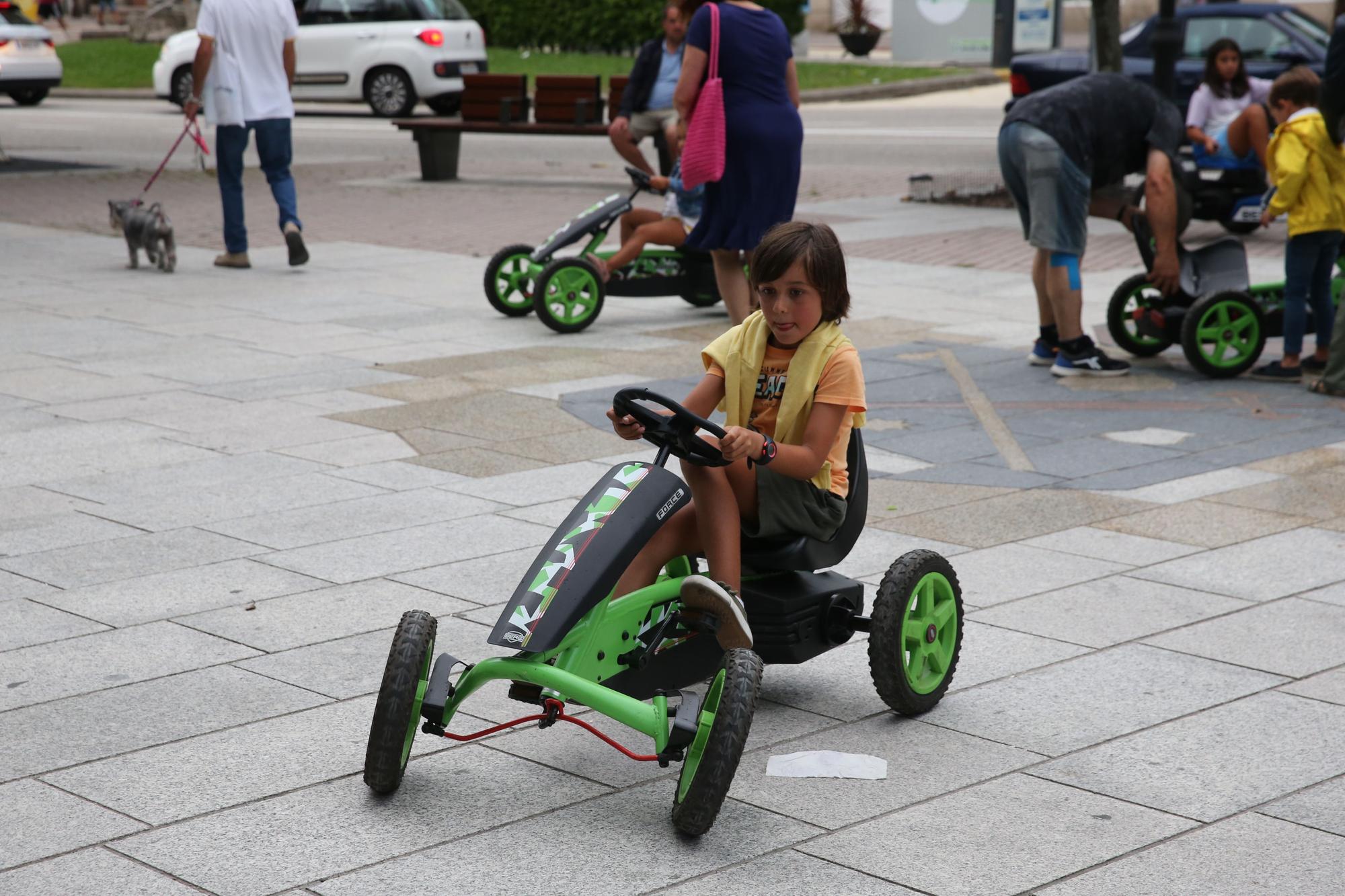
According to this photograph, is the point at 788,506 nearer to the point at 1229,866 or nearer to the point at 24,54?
the point at 1229,866

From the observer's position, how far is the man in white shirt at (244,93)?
11.3 metres

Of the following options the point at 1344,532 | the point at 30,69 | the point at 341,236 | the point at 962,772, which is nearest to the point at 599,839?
the point at 962,772

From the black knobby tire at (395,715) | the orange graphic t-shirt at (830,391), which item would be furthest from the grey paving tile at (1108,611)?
the black knobby tire at (395,715)

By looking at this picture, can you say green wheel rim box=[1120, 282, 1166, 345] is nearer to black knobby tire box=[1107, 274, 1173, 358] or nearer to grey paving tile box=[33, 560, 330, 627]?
black knobby tire box=[1107, 274, 1173, 358]

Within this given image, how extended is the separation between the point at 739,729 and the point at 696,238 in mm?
5651

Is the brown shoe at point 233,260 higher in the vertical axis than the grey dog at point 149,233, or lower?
lower

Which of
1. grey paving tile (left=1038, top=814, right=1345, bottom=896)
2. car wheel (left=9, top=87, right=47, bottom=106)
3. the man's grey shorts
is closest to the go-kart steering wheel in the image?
grey paving tile (left=1038, top=814, right=1345, bottom=896)

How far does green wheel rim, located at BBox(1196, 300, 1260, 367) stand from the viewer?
26.8ft

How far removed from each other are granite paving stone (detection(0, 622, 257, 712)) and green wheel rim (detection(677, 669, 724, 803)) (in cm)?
152

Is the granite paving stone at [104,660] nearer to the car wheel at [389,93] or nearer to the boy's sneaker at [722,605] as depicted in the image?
the boy's sneaker at [722,605]

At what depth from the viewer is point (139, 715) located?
13.2 feet

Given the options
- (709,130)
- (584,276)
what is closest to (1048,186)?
(709,130)

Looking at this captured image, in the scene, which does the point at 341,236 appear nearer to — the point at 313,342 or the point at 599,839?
the point at 313,342

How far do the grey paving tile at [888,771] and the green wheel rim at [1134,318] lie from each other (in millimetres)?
4964
